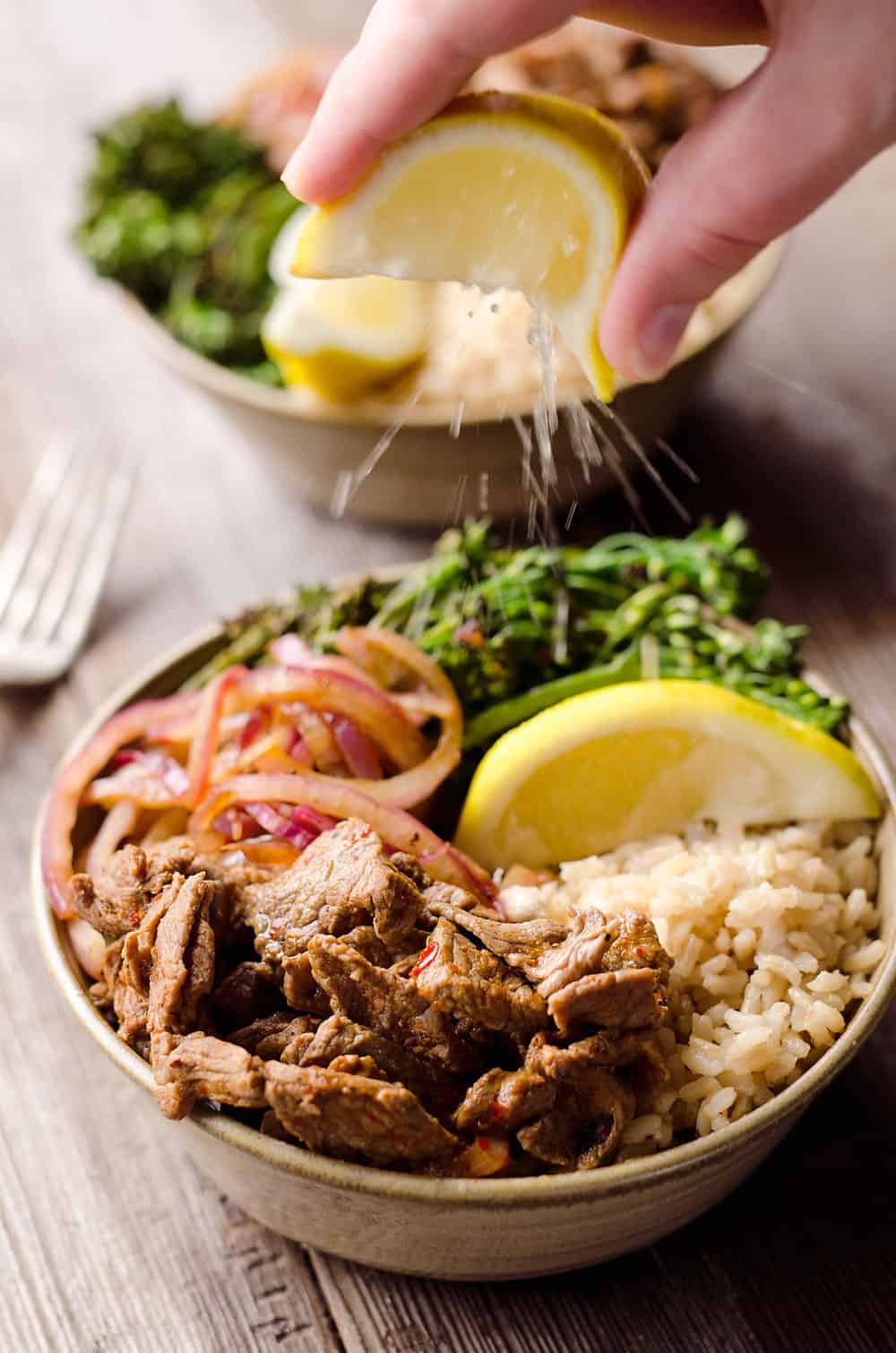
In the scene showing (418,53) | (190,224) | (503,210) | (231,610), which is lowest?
(231,610)

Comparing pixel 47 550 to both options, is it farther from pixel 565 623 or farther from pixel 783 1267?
pixel 783 1267

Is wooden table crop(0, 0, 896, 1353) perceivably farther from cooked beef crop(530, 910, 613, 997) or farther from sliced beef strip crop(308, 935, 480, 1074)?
cooked beef crop(530, 910, 613, 997)

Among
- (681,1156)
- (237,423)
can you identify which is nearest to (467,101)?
(681,1156)

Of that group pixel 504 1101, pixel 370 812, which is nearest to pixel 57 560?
pixel 370 812

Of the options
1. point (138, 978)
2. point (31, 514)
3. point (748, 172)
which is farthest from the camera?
point (31, 514)

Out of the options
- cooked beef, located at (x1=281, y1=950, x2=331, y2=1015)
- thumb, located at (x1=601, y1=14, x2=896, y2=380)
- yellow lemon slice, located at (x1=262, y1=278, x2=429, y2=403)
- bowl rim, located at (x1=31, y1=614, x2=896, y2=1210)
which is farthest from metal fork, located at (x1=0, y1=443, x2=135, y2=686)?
thumb, located at (x1=601, y1=14, x2=896, y2=380)

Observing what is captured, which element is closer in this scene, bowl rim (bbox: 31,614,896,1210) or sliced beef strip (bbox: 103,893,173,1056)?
bowl rim (bbox: 31,614,896,1210)
